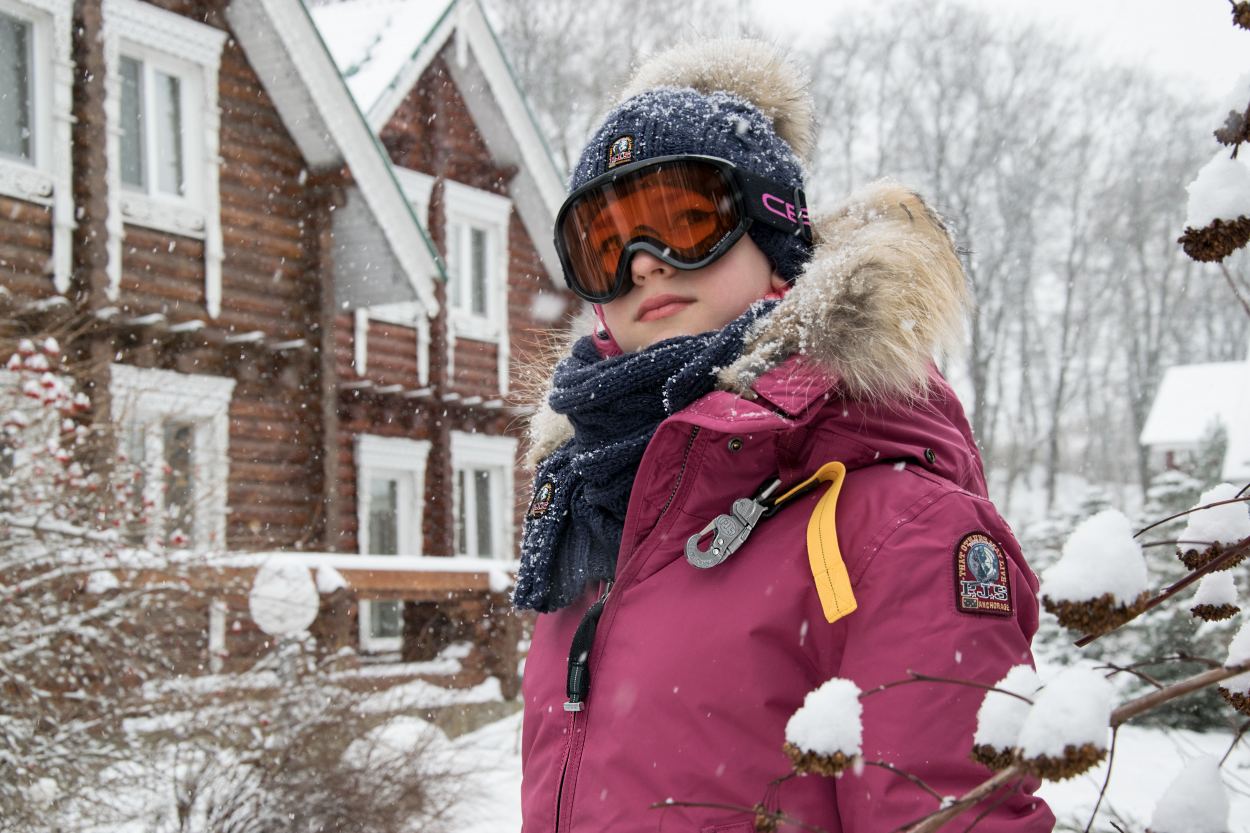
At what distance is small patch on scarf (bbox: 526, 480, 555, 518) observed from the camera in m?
2.05

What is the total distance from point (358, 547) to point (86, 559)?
667 cm

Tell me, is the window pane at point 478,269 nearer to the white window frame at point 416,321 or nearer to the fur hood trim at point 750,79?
the white window frame at point 416,321

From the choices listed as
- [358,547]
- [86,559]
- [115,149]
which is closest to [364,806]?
[86,559]

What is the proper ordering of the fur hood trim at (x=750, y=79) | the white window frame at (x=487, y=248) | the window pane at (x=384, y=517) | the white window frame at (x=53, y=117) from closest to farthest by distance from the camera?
the fur hood trim at (x=750, y=79) < the white window frame at (x=53, y=117) < the window pane at (x=384, y=517) < the white window frame at (x=487, y=248)

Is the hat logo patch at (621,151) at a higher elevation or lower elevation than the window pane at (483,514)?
higher

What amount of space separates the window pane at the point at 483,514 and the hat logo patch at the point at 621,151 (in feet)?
41.0

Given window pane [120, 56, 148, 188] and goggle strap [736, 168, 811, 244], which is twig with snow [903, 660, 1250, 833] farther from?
window pane [120, 56, 148, 188]

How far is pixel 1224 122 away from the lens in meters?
0.79

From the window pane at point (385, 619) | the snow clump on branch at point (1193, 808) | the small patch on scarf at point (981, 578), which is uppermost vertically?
the small patch on scarf at point (981, 578)

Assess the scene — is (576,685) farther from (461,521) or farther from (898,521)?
(461,521)

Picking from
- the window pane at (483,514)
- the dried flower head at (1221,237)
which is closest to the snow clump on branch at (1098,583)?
the dried flower head at (1221,237)

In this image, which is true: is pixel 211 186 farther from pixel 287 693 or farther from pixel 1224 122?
pixel 1224 122

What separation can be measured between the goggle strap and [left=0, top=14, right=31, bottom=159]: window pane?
8.51m

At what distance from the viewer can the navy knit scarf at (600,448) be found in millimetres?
1753
